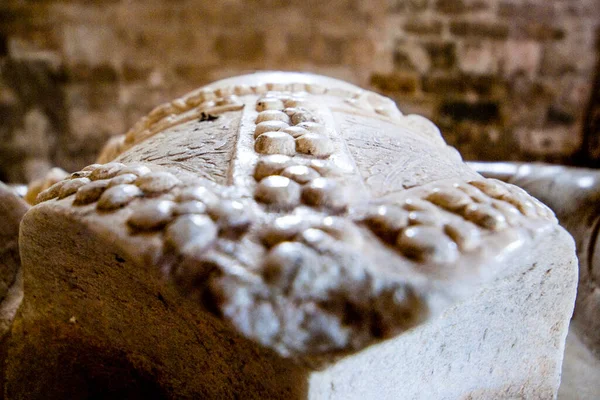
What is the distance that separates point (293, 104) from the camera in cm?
93

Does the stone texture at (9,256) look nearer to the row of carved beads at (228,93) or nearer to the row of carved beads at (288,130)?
the row of carved beads at (228,93)

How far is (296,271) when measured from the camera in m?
0.48

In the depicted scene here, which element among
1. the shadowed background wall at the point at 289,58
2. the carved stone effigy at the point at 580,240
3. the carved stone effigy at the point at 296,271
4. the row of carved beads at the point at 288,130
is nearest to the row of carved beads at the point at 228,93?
the row of carved beads at the point at 288,130

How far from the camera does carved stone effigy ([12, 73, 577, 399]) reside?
48cm

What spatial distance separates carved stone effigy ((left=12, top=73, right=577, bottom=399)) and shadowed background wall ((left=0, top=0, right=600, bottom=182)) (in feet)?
6.87

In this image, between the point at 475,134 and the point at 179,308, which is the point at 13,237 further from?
the point at 475,134

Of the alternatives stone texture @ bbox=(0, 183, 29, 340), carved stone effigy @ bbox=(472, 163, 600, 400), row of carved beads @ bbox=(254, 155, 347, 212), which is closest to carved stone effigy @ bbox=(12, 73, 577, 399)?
row of carved beads @ bbox=(254, 155, 347, 212)

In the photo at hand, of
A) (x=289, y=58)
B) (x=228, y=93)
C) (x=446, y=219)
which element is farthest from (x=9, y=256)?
(x=289, y=58)

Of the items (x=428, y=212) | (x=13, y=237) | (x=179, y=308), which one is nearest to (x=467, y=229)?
(x=428, y=212)

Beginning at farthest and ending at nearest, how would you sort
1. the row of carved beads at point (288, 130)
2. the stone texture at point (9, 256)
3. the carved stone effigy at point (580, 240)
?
1. the carved stone effigy at point (580, 240)
2. the stone texture at point (9, 256)
3. the row of carved beads at point (288, 130)

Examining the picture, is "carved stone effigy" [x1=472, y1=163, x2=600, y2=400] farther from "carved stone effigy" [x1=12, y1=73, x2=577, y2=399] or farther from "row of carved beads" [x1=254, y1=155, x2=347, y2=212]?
"row of carved beads" [x1=254, y1=155, x2=347, y2=212]

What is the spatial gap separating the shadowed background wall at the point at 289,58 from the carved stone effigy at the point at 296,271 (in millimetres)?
2094

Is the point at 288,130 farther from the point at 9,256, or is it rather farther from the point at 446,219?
the point at 9,256

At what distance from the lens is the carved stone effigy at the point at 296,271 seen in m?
0.48
